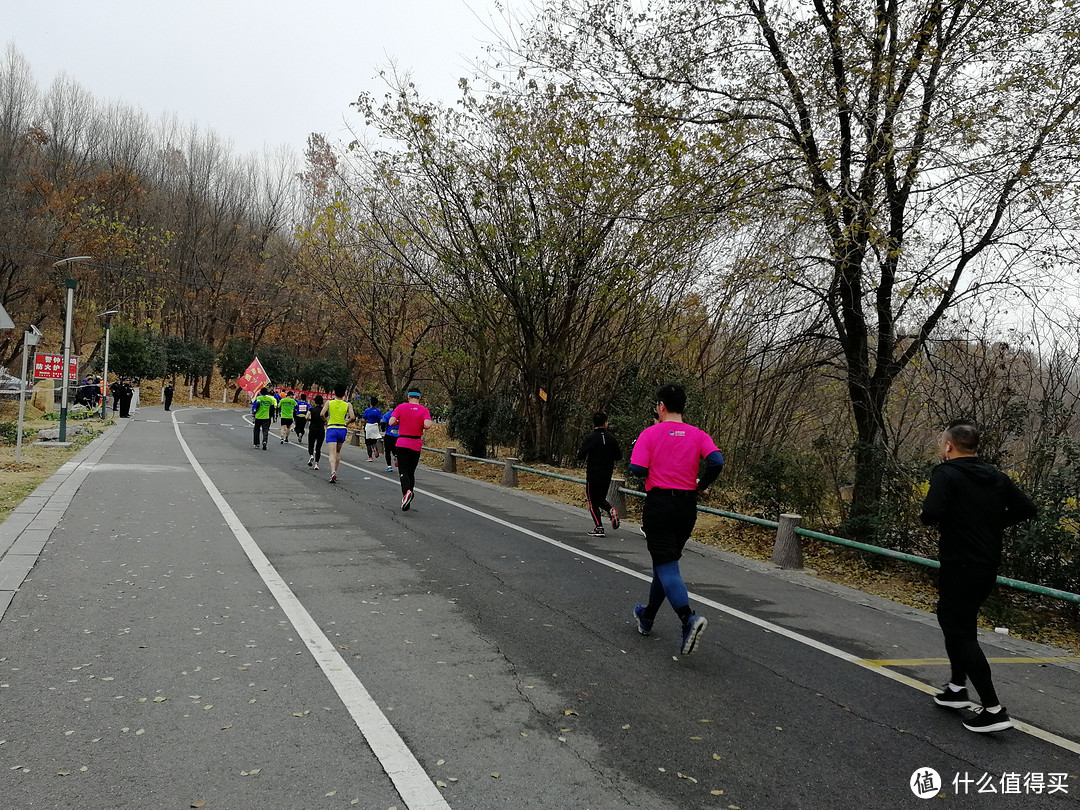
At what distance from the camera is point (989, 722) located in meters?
4.45

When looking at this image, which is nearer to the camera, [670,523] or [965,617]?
[965,617]

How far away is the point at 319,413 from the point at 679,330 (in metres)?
8.77

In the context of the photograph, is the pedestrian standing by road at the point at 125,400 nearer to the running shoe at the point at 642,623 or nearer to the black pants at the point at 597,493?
the black pants at the point at 597,493

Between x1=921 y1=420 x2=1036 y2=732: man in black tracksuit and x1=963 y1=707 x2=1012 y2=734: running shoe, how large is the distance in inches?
1.1

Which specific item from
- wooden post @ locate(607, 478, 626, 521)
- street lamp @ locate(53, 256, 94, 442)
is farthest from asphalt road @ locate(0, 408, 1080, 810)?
street lamp @ locate(53, 256, 94, 442)

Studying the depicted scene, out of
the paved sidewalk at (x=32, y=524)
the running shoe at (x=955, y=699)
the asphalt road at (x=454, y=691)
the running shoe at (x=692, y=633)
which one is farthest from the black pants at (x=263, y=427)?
the running shoe at (x=955, y=699)

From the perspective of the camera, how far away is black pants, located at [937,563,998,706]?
4.54 metres

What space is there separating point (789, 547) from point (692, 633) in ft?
15.8

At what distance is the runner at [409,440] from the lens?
40.3 ft

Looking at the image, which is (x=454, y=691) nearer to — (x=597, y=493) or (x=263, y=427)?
(x=597, y=493)

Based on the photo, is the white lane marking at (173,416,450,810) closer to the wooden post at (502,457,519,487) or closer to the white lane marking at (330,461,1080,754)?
the white lane marking at (330,461,1080,754)

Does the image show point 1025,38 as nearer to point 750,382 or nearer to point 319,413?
point 750,382

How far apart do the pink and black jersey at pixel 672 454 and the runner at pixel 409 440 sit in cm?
694

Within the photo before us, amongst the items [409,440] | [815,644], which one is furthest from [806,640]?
[409,440]
